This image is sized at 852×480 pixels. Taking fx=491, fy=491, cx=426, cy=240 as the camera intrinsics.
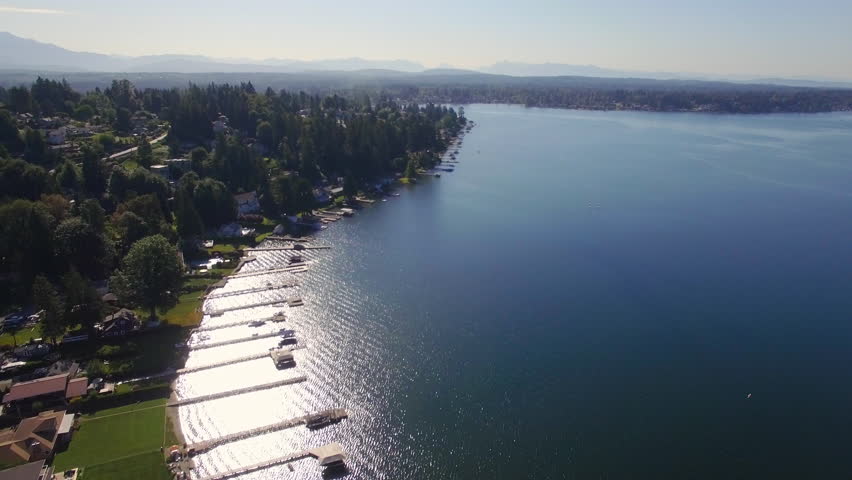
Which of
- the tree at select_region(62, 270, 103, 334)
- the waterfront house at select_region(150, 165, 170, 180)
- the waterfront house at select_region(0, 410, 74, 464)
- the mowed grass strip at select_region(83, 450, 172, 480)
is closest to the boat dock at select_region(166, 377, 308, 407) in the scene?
the mowed grass strip at select_region(83, 450, 172, 480)

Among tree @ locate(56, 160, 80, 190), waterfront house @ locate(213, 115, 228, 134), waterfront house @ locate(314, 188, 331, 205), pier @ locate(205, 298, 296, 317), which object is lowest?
pier @ locate(205, 298, 296, 317)

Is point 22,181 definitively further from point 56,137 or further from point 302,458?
point 302,458

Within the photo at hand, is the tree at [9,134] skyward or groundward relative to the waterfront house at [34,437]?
skyward

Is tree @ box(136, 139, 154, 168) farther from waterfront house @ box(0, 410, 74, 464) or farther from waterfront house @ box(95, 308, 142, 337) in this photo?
waterfront house @ box(0, 410, 74, 464)

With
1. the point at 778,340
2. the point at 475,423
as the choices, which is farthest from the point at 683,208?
the point at 475,423

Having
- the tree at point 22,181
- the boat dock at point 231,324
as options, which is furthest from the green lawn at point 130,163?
the boat dock at point 231,324

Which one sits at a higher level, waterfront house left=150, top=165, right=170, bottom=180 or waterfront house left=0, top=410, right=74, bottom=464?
waterfront house left=150, top=165, right=170, bottom=180

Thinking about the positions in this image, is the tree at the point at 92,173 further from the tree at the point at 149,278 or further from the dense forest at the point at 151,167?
the tree at the point at 149,278
